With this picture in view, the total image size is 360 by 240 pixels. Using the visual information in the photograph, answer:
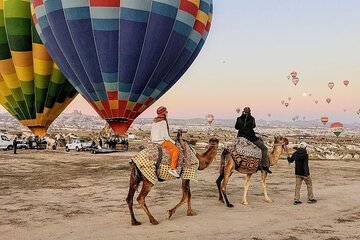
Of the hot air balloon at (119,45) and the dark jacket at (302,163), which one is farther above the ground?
the hot air balloon at (119,45)

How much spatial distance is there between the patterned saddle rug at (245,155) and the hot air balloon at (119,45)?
1102 centimetres

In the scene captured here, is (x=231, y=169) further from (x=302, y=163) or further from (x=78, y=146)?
(x=78, y=146)

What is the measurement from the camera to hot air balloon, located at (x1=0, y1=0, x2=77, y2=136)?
26.3m

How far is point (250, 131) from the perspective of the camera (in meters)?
12.5

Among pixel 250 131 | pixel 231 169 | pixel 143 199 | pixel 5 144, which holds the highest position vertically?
pixel 250 131

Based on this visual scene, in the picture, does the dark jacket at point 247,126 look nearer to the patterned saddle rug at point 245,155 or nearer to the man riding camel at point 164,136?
the patterned saddle rug at point 245,155

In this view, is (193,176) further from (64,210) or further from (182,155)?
(64,210)

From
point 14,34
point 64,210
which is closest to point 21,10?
point 14,34

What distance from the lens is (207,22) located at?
25.9m

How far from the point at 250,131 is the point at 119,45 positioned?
11358mm

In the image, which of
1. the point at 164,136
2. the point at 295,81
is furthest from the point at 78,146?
the point at 295,81

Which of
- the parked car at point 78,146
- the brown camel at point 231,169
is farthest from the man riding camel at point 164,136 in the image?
the parked car at point 78,146

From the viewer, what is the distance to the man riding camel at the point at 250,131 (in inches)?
490

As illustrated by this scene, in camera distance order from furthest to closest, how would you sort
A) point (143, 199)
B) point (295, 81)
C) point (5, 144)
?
point (295, 81), point (5, 144), point (143, 199)
